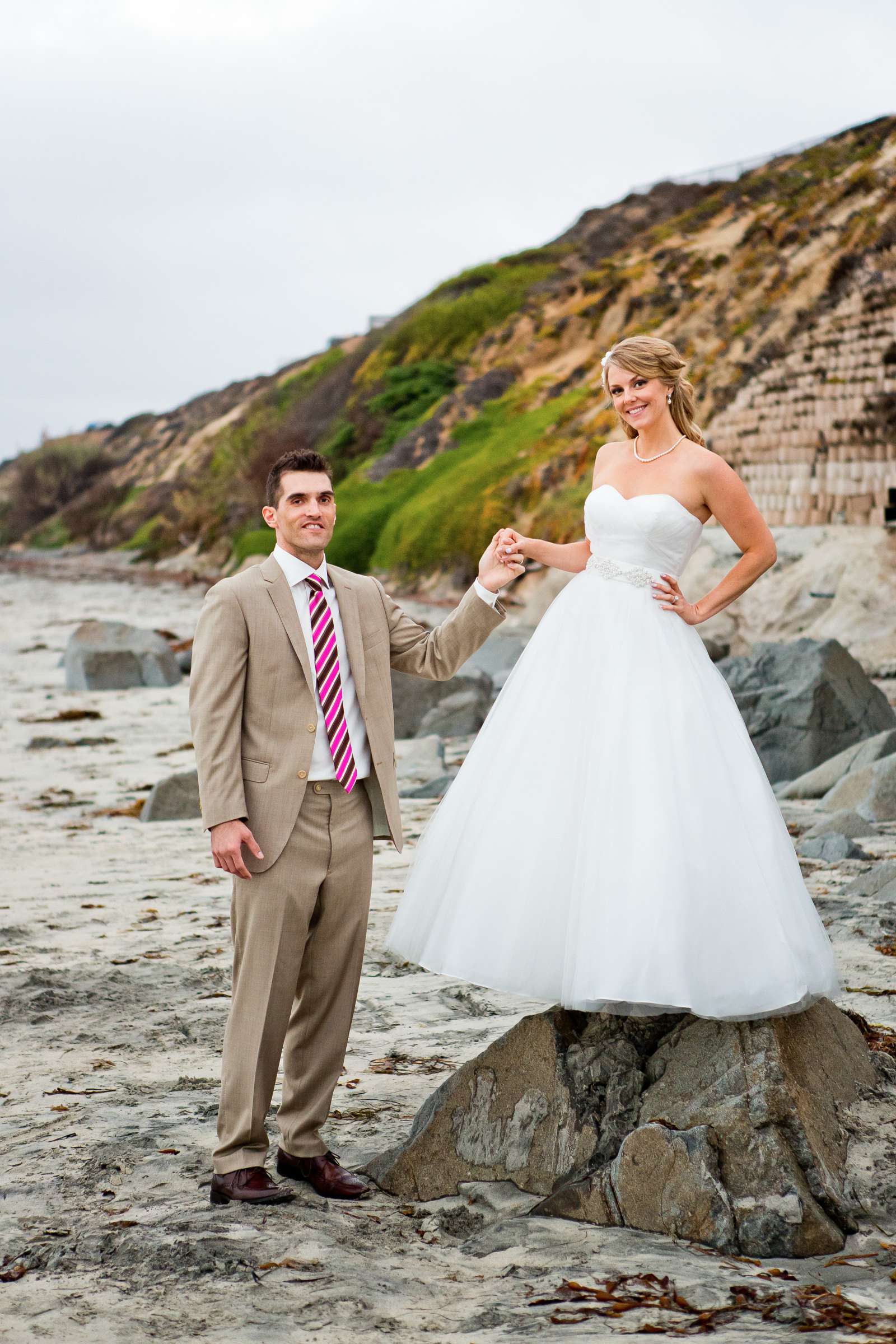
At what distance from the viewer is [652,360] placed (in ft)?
13.1

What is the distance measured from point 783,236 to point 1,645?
15764mm

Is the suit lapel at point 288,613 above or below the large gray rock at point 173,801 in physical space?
above

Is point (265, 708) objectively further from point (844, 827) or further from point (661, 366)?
point (844, 827)

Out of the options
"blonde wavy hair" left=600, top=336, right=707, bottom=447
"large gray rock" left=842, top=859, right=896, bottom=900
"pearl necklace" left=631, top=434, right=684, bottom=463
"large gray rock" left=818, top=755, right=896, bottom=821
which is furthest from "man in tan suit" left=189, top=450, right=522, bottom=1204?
"large gray rock" left=818, top=755, right=896, bottom=821

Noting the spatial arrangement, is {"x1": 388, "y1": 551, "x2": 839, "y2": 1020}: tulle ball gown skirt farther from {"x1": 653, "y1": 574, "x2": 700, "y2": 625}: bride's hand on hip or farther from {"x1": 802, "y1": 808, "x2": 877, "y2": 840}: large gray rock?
{"x1": 802, "y1": 808, "x2": 877, "y2": 840}: large gray rock

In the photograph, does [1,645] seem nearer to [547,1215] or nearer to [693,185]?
[547,1215]

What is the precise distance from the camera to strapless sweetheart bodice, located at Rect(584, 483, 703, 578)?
155 inches

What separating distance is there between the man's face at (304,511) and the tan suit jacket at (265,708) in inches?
4.1

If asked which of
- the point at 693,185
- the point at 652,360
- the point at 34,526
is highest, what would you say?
the point at 693,185

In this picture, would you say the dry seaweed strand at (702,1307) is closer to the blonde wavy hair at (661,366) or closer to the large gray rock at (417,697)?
the blonde wavy hair at (661,366)

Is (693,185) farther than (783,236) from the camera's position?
Yes

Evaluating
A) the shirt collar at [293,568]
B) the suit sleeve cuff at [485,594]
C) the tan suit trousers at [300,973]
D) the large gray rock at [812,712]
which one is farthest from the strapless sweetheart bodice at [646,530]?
the large gray rock at [812,712]

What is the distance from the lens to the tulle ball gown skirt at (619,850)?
3.42 m

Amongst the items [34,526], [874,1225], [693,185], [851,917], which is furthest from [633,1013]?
[34,526]
